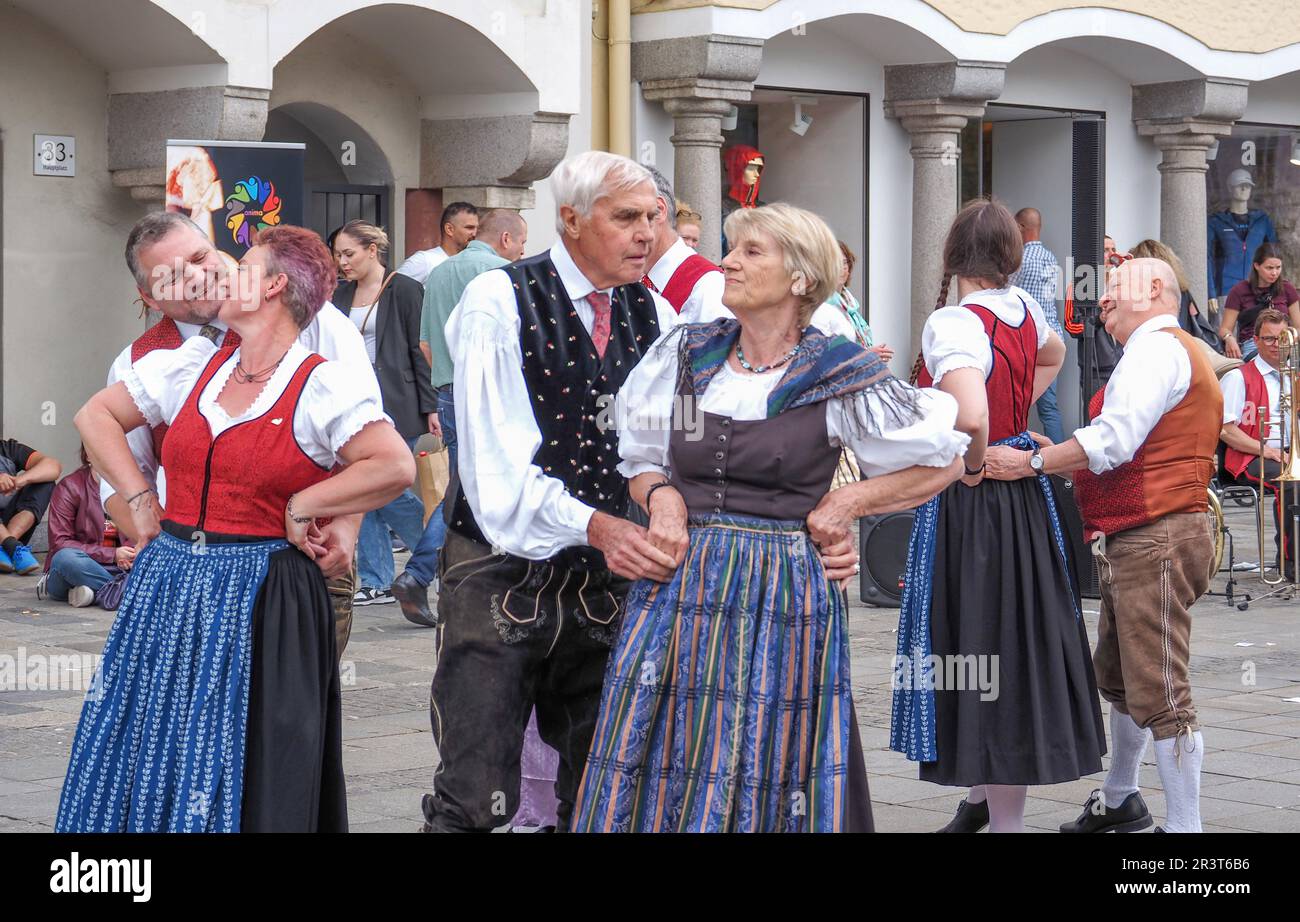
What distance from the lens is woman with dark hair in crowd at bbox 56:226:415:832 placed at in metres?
4.17

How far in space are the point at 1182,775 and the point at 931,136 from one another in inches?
432

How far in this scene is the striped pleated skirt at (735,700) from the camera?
3.93 metres

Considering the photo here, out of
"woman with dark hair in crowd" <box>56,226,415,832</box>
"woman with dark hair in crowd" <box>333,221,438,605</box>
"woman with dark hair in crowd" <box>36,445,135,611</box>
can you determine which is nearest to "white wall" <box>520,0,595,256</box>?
"woman with dark hair in crowd" <box>333,221,438,605</box>

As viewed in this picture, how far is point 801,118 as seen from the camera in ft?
52.5

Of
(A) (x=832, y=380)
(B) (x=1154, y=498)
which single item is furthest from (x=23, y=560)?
(A) (x=832, y=380)

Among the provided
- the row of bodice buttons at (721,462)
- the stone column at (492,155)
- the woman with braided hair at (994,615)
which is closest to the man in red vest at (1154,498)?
the woman with braided hair at (994,615)

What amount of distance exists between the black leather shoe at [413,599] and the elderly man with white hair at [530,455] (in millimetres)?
5004

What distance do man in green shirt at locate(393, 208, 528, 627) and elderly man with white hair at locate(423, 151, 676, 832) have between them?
4.52 meters

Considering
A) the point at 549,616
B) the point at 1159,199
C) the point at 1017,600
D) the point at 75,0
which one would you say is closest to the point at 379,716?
the point at 1017,600

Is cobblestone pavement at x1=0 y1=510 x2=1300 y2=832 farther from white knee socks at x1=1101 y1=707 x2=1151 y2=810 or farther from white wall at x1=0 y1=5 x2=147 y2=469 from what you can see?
white wall at x1=0 y1=5 x2=147 y2=469

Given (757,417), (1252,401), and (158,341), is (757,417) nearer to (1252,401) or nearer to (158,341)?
(158,341)

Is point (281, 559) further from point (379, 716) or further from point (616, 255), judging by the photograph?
point (379, 716)

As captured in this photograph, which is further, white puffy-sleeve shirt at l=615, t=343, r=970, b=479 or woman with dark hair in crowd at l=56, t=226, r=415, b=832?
woman with dark hair in crowd at l=56, t=226, r=415, b=832

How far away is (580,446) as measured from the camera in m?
4.32
